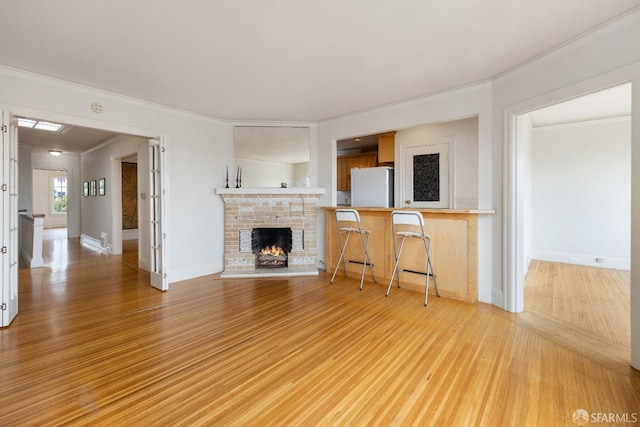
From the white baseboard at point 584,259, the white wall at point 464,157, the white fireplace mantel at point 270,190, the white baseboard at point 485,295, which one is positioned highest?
the white wall at point 464,157

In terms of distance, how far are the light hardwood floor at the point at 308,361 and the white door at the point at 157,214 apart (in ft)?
1.27

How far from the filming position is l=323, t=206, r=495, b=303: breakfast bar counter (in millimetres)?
3323

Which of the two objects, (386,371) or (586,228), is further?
(586,228)

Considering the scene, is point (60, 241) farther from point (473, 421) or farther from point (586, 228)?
point (586, 228)

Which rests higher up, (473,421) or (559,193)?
(559,193)

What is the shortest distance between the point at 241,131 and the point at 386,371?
4.19 m

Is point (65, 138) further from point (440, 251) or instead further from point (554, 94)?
point (554, 94)

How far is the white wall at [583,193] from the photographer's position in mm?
4789

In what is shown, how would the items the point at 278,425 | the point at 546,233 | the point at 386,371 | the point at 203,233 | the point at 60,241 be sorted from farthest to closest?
the point at 60,241 → the point at 546,233 → the point at 203,233 → the point at 386,371 → the point at 278,425

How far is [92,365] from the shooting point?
2.04 metres

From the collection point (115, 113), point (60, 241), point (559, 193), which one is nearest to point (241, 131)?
point (115, 113)

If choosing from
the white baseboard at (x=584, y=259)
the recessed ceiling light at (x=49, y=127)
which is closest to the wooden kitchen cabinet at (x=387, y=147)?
the white baseboard at (x=584, y=259)

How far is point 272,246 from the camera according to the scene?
199 inches

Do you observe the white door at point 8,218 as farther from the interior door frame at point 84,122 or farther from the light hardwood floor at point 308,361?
the light hardwood floor at point 308,361
